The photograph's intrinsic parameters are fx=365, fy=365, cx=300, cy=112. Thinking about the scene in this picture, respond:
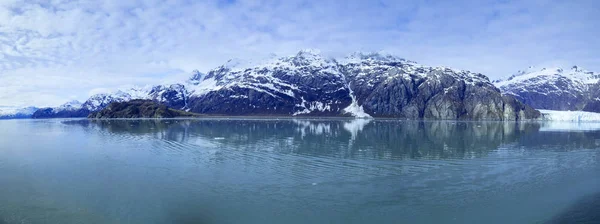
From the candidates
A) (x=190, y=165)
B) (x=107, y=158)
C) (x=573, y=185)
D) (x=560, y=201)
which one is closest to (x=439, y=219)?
(x=560, y=201)

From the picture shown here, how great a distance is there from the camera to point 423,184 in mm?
29469

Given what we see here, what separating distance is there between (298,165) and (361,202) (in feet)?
44.1

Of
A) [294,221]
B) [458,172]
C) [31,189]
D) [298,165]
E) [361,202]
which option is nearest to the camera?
[294,221]

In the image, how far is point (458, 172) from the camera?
113 ft

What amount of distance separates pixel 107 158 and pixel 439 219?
3736 cm

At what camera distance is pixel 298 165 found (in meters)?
37.1

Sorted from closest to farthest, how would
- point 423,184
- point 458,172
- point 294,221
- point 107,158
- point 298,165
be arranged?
point 294,221 → point 423,184 → point 458,172 → point 298,165 → point 107,158

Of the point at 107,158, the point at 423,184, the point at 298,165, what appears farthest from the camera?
the point at 107,158

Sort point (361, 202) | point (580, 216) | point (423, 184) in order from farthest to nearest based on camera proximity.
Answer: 1. point (423, 184)
2. point (361, 202)
3. point (580, 216)

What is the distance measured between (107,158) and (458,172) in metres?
38.4

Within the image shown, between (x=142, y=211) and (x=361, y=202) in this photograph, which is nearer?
(x=142, y=211)

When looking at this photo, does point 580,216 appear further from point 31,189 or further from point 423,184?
point 31,189

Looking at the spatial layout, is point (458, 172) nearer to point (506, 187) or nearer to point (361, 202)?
point (506, 187)

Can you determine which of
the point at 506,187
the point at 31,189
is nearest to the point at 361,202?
the point at 506,187
